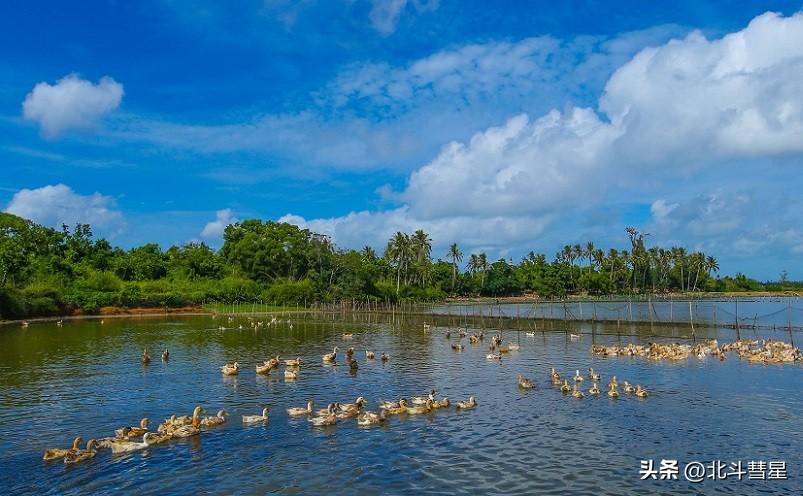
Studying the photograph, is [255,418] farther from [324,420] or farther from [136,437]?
[136,437]

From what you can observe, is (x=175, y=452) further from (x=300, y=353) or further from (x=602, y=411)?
(x=300, y=353)

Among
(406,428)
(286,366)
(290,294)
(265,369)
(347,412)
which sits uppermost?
(290,294)

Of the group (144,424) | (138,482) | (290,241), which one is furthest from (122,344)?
(290,241)

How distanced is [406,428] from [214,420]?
21.1 feet

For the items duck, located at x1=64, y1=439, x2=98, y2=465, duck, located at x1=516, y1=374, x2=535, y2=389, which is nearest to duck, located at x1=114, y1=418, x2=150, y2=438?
duck, located at x1=64, y1=439, x2=98, y2=465

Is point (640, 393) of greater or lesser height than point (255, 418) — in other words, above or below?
above

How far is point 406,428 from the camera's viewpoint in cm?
2048

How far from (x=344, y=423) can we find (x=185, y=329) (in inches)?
1743

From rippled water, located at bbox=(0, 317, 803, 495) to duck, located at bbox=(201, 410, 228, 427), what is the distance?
0.47m

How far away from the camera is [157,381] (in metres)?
29.1

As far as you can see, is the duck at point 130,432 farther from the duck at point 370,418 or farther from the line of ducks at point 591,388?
the line of ducks at point 591,388

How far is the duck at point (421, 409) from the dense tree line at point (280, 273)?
62065 millimetres

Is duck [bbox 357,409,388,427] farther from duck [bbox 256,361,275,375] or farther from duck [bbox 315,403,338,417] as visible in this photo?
duck [bbox 256,361,275,375]

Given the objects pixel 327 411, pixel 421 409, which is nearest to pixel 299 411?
pixel 327 411
